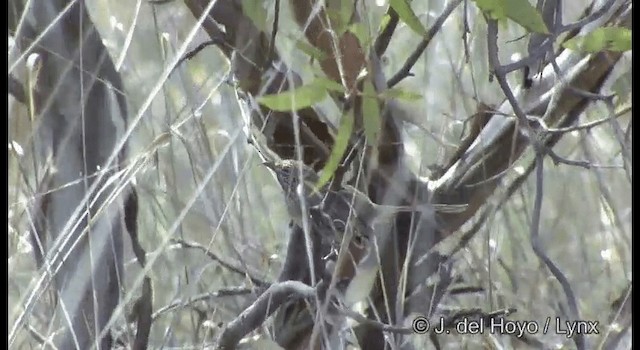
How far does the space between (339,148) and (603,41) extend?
192mm

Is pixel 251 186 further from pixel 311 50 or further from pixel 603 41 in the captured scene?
pixel 603 41

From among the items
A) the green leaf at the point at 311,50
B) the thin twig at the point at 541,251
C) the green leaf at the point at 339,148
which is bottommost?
the thin twig at the point at 541,251

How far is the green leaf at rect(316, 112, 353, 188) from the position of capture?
1.77 feet

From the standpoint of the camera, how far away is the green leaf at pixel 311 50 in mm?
530

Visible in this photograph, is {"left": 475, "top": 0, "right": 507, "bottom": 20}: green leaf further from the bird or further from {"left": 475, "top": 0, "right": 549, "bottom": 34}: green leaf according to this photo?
the bird

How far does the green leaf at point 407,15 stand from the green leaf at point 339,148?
0.24ft

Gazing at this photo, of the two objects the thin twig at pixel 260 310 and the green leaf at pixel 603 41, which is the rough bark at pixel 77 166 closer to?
the thin twig at pixel 260 310

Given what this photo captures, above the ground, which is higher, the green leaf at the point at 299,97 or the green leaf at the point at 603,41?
the green leaf at the point at 603,41

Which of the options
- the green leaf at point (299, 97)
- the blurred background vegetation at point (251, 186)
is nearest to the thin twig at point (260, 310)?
the blurred background vegetation at point (251, 186)

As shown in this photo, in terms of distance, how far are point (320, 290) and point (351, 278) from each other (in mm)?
23

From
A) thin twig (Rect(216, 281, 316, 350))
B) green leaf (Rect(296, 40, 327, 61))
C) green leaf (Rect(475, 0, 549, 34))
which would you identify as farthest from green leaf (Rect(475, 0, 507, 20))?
thin twig (Rect(216, 281, 316, 350))

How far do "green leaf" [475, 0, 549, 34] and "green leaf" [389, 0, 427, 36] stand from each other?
0.14 feet

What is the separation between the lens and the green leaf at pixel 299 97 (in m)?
0.53

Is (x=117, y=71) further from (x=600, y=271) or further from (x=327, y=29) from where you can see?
(x=600, y=271)
